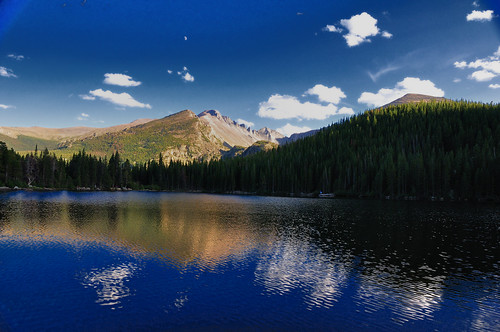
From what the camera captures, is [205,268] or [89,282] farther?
[205,268]

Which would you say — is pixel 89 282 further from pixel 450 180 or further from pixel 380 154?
pixel 380 154

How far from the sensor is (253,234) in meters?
47.8

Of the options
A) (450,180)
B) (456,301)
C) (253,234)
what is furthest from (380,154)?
(456,301)

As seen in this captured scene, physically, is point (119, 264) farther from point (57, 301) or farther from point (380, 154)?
point (380, 154)

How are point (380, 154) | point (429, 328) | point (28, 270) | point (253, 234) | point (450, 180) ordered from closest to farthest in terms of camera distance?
point (429, 328)
point (28, 270)
point (253, 234)
point (450, 180)
point (380, 154)

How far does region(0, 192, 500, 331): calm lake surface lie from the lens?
61.1 feet

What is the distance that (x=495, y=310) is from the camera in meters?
20.8

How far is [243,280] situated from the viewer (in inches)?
1022

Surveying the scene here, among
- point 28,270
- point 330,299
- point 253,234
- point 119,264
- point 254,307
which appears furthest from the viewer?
point 253,234

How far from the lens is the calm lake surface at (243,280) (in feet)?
61.1

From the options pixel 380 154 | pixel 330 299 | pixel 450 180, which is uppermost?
pixel 380 154

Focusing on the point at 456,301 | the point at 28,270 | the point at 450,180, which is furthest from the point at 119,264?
the point at 450,180

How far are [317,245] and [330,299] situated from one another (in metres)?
18.6

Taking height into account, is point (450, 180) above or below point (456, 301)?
above
